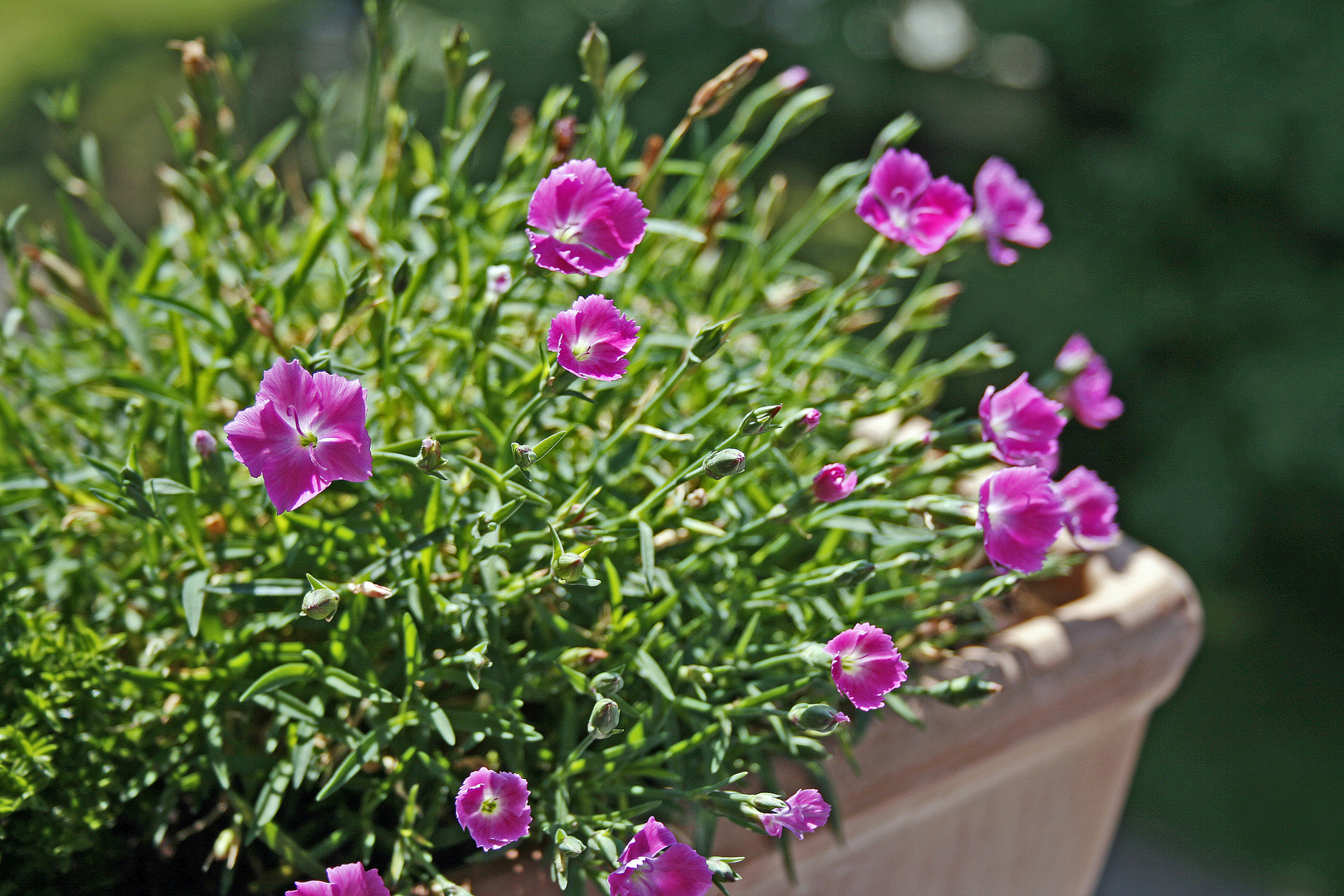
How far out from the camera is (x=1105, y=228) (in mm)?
2141

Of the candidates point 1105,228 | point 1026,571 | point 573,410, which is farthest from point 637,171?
point 1105,228

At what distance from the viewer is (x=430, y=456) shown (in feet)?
1.33

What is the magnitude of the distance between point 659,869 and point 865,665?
12 centimetres

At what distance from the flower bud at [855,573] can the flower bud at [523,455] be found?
0.53 ft

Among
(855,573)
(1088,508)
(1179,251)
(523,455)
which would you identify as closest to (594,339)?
(523,455)

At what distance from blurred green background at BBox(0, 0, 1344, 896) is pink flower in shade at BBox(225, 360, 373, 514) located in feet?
4.54

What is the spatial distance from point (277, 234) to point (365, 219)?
57 millimetres

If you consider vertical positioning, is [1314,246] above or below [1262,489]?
above

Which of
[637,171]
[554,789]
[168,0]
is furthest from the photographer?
[168,0]

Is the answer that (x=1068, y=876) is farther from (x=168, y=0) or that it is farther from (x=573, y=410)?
(x=168, y=0)

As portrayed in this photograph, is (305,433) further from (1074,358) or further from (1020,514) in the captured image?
(1074,358)

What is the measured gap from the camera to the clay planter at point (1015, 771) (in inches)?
21.7

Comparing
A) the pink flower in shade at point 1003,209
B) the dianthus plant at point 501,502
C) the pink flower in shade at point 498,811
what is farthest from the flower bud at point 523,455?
the pink flower in shade at point 1003,209

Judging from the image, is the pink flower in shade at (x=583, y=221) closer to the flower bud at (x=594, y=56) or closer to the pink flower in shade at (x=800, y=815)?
the flower bud at (x=594, y=56)
